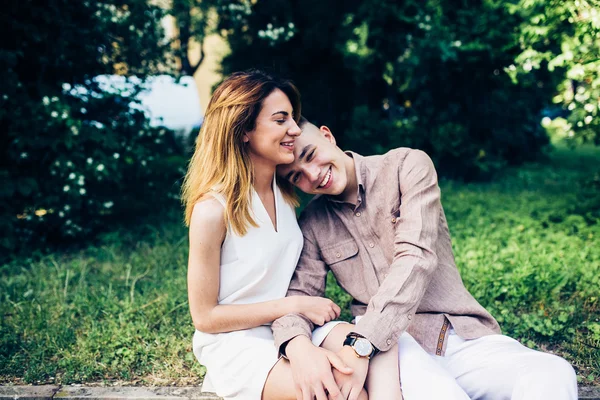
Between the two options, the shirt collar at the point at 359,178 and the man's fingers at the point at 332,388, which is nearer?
the man's fingers at the point at 332,388

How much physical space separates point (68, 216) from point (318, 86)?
17.2 feet

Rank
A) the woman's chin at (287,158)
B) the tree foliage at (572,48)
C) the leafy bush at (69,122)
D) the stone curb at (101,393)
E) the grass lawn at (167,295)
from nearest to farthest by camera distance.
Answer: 1. the woman's chin at (287,158)
2. the stone curb at (101,393)
3. the grass lawn at (167,295)
4. the tree foliage at (572,48)
5. the leafy bush at (69,122)

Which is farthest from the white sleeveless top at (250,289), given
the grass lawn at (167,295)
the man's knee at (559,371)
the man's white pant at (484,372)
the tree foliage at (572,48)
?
the tree foliage at (572,48)

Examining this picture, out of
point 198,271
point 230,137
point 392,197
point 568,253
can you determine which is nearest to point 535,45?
point 568,253

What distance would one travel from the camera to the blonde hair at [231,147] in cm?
257

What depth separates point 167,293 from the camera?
4.38m

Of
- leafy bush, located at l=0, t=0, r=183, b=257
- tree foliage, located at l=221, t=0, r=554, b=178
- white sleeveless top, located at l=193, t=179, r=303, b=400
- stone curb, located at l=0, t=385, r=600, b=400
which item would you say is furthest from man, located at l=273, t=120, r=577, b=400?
tree foliage, located at l=221, t=0, r=554, b=178

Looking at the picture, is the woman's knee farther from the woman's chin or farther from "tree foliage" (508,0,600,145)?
"tree foliage" (508,0,600,145)

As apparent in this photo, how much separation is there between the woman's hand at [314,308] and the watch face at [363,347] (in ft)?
1.09

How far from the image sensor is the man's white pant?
2.11m

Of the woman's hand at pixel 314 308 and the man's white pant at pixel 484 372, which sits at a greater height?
the woman's hand at pixel 314 308

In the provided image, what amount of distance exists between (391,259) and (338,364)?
0.70 m

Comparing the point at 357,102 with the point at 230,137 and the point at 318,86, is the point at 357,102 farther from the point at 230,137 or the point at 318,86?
the point at 230,137

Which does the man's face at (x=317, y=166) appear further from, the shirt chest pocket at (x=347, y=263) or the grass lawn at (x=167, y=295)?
the grass lawn at (x=167, y=295)
